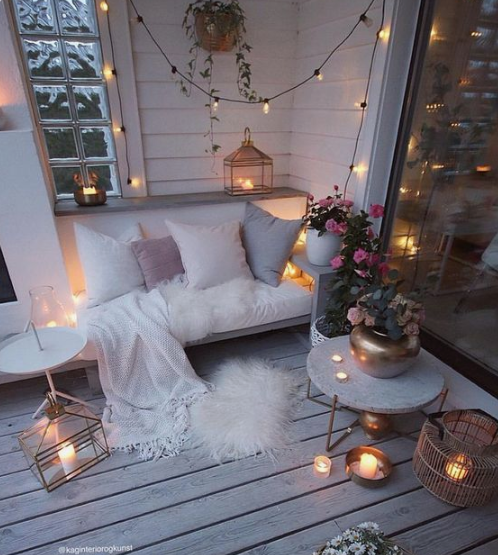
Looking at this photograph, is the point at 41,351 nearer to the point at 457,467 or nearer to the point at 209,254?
the point at 209,254

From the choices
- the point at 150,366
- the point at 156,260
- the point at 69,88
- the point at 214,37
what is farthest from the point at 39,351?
A: the point at 214,37

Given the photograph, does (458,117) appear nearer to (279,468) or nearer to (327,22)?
(327,22)

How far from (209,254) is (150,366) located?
755 millimetres

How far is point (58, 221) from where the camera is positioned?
2.22 metres

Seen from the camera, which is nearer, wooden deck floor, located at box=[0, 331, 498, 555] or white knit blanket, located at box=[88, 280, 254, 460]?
wooden deck floor, located at box=[0, 331, 498, 555]

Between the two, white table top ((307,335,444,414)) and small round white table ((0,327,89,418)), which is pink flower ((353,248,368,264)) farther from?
small round white table ((0,327,89,418))

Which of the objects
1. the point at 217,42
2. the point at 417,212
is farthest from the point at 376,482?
the point at 217,42

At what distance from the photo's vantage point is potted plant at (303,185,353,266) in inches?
83.4

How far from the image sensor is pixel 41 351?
1.53 meters

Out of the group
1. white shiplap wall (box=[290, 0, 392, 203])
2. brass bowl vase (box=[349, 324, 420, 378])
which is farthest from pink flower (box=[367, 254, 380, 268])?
white shiplap wall (box=[290, 0, 392, 203])

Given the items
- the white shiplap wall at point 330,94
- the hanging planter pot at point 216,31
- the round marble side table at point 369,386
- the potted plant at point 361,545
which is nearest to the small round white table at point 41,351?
the round marble side table at point 369,386

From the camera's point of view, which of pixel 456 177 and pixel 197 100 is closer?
pixel 456 177

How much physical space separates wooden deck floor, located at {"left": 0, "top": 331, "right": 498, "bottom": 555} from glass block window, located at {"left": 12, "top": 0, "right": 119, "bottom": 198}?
1660 mm

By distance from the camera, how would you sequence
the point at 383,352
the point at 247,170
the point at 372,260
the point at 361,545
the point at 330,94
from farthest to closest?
1. the point at 247,170
2. the point at 330,94
3. the point at 372,260
4. the point at 383,352
5. the point at 361,545
